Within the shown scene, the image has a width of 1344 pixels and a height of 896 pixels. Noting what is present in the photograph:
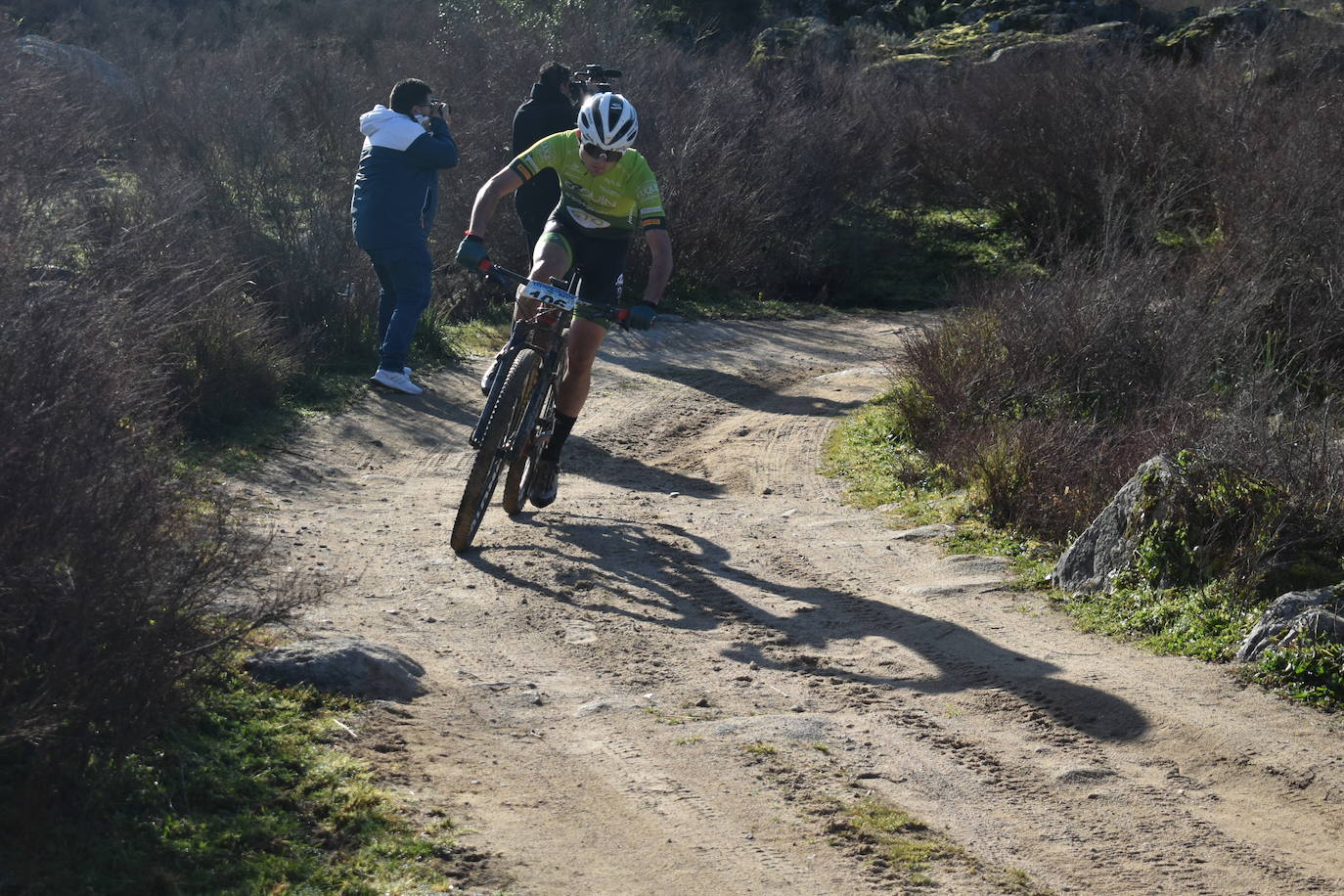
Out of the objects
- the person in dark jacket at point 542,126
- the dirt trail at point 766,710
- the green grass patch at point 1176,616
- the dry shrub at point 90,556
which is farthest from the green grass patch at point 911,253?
the dry shrub at point 90,556

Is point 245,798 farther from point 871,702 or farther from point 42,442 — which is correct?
point 871,702

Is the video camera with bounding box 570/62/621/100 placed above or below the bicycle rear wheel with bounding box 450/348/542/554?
above

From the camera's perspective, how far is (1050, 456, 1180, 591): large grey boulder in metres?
5.95

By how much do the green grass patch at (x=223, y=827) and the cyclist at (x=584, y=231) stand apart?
3054 millimetres

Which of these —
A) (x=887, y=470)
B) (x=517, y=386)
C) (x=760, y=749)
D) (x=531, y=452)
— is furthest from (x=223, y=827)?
(x=887, y=470)

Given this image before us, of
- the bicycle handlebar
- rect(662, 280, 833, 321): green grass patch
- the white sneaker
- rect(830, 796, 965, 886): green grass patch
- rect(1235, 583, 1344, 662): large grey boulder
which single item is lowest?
rect(830, 796, 965, 886): green grass patch

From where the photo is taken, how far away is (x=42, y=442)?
3301 mm

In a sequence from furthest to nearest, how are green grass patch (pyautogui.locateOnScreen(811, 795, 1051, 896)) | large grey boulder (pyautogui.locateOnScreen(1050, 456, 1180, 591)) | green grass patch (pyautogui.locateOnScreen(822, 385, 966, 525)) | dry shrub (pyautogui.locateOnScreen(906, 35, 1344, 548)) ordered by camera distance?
1. green grass patch (pyautogui.locateOnScreen(822, 385, 966, 525))
2. dry shrub (pyautogui.locateOnScreen(906, 35, 1344, 548))
3. large grey boulder (pyautogui.locateOnScreen(1050, 456, 1180, 591))
4. green grass patch (pyautogui.locateOnScreen(811, 795, 1051, 896))

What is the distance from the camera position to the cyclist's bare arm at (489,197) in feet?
20.9

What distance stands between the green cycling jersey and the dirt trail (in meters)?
1.57

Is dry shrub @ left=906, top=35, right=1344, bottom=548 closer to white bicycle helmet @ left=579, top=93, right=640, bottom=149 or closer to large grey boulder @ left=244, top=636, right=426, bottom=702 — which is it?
white bicycle helmet @ left=579, top=93, right=640, bottom=149

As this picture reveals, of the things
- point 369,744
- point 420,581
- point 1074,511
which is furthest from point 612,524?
point 369,744

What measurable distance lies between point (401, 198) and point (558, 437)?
10.7 feet

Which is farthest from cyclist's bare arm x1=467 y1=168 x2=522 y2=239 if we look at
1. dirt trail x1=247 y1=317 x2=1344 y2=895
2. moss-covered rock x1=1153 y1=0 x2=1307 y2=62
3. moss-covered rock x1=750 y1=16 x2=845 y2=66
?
moss-covered rock x1=750 y1=16 x2=845 y2=66
